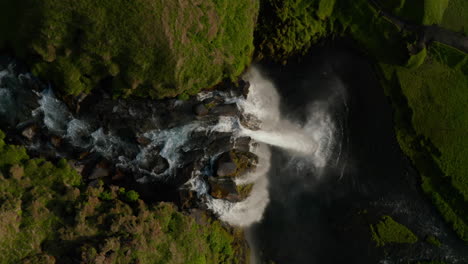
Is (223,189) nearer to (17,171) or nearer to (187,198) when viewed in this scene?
(187,198)

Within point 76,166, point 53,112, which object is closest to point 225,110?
point 76,166

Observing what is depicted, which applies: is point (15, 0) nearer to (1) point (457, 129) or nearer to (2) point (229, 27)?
(2) point (229, 27)

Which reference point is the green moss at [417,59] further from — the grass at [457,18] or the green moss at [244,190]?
the green moss at [244,190]

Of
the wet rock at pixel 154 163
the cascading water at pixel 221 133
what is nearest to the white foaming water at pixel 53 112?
the cascading water at pixel 221 133

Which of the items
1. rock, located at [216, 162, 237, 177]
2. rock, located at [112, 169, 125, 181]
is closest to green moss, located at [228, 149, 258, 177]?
rock, located at [216, 162, 237, 177]

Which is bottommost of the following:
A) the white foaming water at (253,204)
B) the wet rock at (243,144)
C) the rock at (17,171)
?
the white foaming water at (253,204)

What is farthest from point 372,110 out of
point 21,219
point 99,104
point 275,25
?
point 21,219

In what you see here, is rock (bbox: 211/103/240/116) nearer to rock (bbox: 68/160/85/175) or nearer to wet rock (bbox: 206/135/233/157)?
wet rock (bbox: 206/135/233/157)
